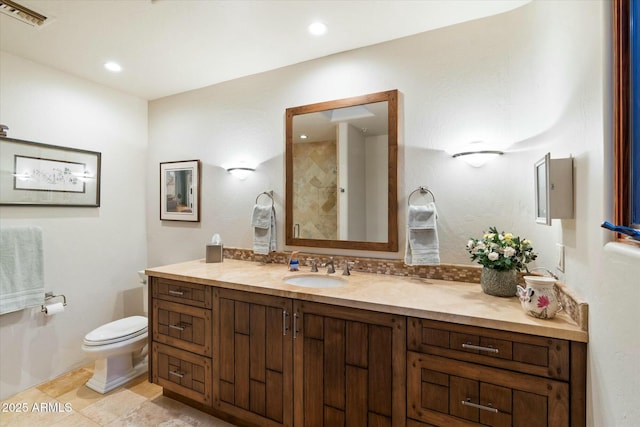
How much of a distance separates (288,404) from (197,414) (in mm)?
839

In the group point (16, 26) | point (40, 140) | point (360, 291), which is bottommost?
point (360, 291)

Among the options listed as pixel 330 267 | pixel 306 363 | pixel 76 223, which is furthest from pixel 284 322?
pixel 76 223

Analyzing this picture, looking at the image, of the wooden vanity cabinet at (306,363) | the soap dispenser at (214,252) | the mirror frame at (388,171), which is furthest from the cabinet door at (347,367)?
the soap dispenser at (214,252)

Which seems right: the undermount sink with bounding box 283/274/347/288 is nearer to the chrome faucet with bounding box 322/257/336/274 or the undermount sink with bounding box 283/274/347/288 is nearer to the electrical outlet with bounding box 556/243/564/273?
the chrome faucet with bounding box 322/257/336/274

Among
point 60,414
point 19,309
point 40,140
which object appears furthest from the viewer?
point 40,140

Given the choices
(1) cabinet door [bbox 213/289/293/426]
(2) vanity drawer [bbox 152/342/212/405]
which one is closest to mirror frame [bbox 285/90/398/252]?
(1) cabinet door [bbox 213/289/293/426]

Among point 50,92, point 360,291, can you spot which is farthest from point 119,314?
point 360,291

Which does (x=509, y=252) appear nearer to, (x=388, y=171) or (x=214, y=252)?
(x=388, y=171)

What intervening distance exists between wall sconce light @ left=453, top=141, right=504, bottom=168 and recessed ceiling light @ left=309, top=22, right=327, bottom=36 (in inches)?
45.8

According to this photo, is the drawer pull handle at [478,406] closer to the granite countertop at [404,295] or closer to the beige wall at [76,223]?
the granite countertop at [404,295]

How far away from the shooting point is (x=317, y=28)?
1951 millimetres

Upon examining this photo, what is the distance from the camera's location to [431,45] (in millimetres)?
1976

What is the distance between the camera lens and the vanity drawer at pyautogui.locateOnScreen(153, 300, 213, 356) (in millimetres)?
1979

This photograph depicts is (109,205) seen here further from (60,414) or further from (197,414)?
(197,414)
